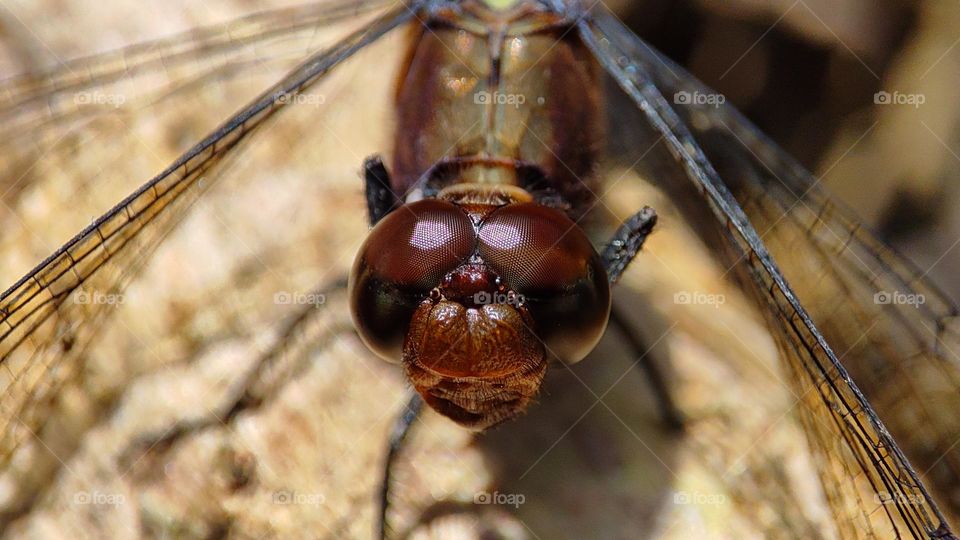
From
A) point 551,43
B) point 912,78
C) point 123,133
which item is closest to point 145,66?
point 123,133

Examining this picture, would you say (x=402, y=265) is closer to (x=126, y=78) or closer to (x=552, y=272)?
(x=552, y=272)

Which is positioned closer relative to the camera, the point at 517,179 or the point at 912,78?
the point at 517,179

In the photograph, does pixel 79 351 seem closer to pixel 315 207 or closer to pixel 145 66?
pixel 315 207

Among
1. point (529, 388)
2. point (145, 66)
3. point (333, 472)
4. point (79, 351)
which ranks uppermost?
point (145, 66)

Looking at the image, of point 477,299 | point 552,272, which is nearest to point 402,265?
point 477,299

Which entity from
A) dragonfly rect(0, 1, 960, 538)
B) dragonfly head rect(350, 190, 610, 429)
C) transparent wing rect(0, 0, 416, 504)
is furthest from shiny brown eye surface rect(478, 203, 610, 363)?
transparent wing rect(0, 0, 416, 504)

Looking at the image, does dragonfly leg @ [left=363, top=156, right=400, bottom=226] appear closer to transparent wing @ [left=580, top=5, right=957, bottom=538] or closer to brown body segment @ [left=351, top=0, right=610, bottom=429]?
brown body segment @ [left=351, top=0, right=610, bottom=429]

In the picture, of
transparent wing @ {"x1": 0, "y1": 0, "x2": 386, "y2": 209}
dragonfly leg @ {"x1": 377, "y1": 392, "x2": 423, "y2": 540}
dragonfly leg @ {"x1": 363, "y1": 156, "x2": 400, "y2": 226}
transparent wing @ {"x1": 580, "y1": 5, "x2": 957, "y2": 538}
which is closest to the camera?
transparent wing @ {"x1": 580, "y1": 5, "x2": 957, "y2": 538}
